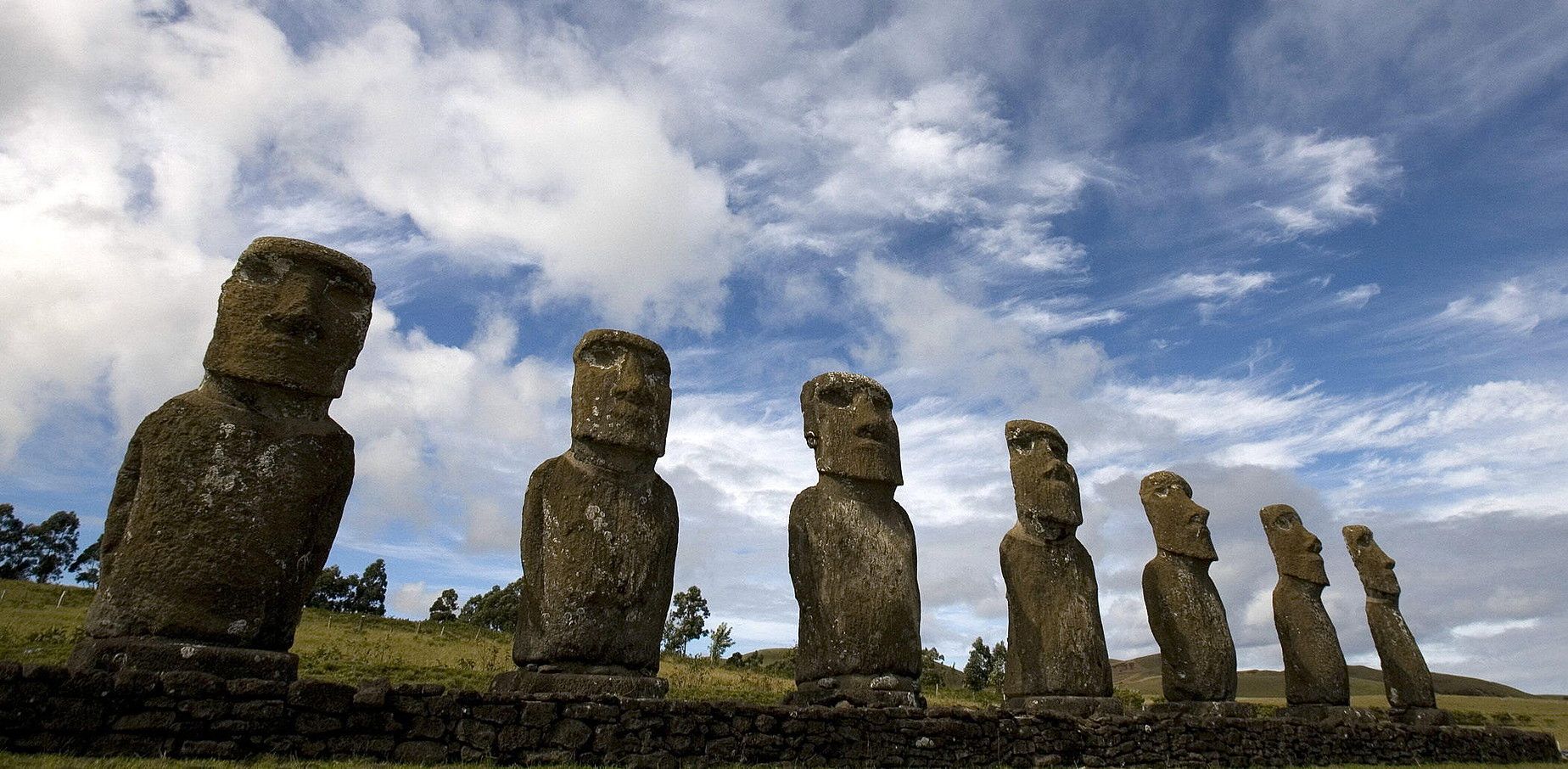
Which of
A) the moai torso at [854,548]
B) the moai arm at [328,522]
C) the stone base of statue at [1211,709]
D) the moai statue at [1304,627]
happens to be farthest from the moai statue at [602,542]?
the moai statue at [1304,627]

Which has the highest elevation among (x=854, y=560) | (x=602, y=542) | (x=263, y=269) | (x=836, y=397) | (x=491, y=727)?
(x=836, y=397)

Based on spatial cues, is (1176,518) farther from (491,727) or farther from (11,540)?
(11,540)

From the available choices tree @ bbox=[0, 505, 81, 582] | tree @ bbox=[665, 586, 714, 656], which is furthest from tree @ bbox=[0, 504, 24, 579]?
tree @ bbox=[665, 586, 714, 656]

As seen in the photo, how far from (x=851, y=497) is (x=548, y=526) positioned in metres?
3.43

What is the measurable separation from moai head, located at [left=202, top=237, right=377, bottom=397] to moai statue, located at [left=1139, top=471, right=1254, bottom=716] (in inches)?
447

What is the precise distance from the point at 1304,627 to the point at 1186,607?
3870 millimetres

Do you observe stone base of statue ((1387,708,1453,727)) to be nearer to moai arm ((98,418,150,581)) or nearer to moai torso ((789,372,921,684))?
moai torso ((789,372,921,684))

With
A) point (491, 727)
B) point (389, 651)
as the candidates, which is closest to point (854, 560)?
point (491, 727)

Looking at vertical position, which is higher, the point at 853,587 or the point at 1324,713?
the point at 853,587

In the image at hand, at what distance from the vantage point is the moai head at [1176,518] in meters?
14.2

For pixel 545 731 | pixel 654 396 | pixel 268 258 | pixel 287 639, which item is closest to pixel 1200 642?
pixel 654 396

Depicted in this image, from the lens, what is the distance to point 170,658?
6.55 m

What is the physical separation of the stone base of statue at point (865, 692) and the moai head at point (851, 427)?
213cm

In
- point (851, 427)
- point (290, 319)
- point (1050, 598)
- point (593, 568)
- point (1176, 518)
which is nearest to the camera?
point (290, 319)
